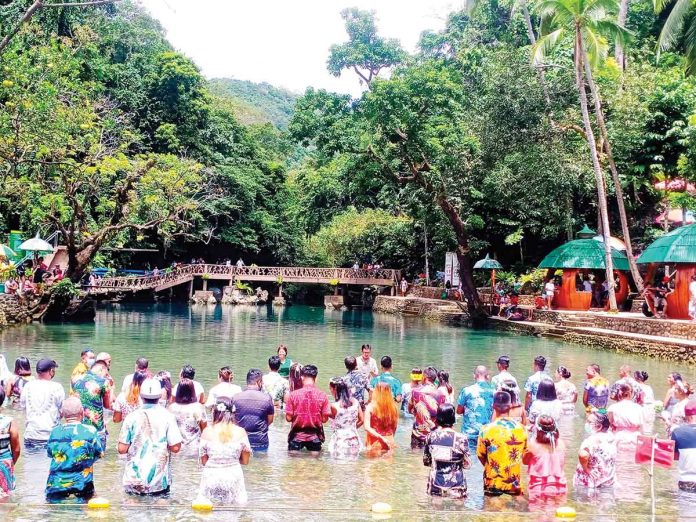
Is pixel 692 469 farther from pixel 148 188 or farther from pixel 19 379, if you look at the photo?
pixel 148 188

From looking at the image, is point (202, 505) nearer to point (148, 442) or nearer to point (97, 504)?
point (148, 442)

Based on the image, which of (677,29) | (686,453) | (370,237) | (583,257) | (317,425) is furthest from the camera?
(370,237)

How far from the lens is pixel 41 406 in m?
9.15

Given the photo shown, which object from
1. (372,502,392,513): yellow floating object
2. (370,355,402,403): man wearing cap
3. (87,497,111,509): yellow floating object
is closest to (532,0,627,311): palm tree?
(370,355,402,403): man wearing cap

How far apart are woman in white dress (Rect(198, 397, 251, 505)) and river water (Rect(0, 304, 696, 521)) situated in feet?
0.63

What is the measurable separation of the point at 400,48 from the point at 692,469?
47365 mm

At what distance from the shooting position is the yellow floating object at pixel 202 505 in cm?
684

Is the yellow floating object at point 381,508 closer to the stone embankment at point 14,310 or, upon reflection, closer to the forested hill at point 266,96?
the stone embankment at point 14,310

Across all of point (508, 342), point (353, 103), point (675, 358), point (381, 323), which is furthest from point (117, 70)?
point (675, 358)

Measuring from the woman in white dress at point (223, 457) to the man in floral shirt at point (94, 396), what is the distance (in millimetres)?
2611

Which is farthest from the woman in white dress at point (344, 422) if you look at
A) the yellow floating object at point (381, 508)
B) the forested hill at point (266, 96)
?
the forested hill at point (266, 96)

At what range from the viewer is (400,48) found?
52312 mm

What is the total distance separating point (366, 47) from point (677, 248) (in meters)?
31.1

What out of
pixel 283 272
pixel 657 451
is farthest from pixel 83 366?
pixel 283 272
